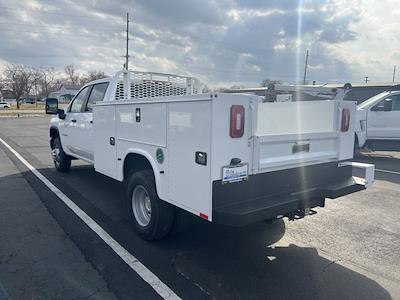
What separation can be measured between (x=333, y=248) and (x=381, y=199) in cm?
281

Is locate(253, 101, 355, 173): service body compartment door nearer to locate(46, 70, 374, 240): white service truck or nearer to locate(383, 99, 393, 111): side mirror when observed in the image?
locate(46, 70, 374, 240): white service truck

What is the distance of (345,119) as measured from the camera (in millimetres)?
4289

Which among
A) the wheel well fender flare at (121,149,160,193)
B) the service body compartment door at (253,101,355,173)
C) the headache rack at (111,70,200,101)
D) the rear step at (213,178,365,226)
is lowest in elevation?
the rear step at (213,178,365,226)

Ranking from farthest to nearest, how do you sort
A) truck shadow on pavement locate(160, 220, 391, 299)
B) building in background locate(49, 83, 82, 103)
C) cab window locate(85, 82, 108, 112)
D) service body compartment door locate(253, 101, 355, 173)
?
building in background locate(49, 83, 82, 103)
cab window locate(85, 82, 108, 112)
service body compartment door locate(253, 101, 355, 173)
truck shadow on pavement locate(160, 220, 391, 299)

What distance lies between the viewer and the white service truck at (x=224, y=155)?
3141 mm

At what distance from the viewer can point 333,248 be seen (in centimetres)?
421

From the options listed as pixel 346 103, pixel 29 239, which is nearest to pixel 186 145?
pixel 346 103

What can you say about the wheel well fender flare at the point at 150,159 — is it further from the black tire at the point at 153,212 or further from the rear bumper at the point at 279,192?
the rear bumper at the point at 279,192

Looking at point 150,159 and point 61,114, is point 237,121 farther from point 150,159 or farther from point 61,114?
point 61,114

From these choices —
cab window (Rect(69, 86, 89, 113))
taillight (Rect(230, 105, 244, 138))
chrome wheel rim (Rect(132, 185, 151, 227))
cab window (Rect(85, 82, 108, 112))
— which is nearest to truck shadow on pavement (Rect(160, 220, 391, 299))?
chrome wheel rim (Rect(132, 185, 151, 227))

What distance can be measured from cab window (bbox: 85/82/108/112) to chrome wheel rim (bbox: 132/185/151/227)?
7.28ft

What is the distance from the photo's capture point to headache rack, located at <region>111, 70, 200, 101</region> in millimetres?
5734

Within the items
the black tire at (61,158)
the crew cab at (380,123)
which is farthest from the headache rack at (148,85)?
the crew cab at (380,123)

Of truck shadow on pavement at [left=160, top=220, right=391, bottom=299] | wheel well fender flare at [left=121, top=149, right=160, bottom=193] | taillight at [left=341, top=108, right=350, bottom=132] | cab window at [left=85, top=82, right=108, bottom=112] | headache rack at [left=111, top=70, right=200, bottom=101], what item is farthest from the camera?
cab window at [left=85, top=82, right=108, bottom=112]
